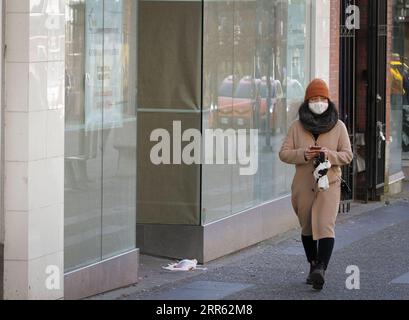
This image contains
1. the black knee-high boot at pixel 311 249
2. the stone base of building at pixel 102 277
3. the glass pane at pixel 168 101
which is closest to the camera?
the stone base of building at pixel 102 277

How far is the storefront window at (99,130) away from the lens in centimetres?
825

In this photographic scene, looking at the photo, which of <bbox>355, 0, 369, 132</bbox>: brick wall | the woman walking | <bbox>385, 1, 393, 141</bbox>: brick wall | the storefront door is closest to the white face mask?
the woman walking

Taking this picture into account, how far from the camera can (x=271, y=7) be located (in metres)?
12.1

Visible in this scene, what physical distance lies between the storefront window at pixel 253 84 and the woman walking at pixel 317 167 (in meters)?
1.56

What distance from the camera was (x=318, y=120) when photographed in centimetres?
896

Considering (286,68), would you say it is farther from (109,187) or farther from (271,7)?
(109,187)

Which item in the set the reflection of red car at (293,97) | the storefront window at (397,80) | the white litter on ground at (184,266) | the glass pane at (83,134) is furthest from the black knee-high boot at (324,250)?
the storefront window at (397,80)

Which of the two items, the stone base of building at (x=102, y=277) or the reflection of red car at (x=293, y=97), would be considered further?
the reflection of red car at (x=293, y=97)

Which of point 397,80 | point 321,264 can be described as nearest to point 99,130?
point 321,264

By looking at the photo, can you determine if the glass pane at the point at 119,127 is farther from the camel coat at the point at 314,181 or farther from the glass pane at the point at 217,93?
the camel coat at the point at 314,181

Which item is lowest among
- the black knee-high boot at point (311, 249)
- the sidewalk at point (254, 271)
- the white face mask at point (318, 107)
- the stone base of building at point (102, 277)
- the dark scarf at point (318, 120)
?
the sidewalk at point (254, 271)

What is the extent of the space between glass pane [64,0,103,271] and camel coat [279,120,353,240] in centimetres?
168

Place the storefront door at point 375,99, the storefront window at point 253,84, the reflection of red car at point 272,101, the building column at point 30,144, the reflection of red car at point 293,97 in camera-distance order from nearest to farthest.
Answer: the building column at point 30,144 < the storefront window at point 253,84 < the reflection of red car at point 272,101 < the reflection of red car at point 293,97 < the storefront door at point 375,99

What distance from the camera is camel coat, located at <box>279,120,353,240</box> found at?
891 centimetres
